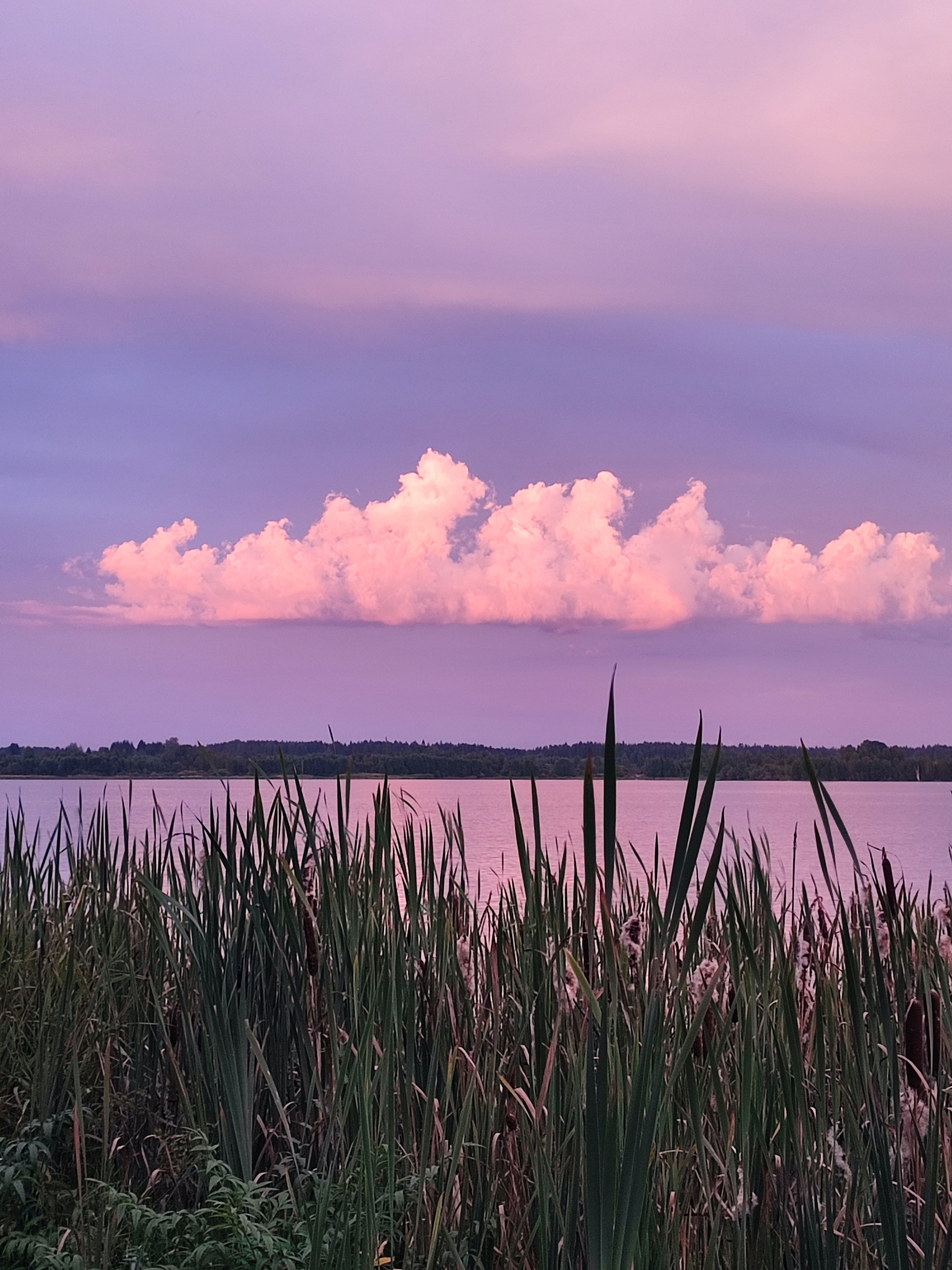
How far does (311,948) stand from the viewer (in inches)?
130

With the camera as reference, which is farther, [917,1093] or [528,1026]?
[528,1026]

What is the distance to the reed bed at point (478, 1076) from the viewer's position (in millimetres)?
2143

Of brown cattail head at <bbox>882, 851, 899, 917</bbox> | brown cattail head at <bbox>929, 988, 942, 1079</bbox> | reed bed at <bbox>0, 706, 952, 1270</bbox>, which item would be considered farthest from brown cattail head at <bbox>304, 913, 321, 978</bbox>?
brown cattail head at <bbox>929, 988, 942, 1079</bbox>

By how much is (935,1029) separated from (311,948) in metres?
1.77

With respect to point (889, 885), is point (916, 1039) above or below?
below

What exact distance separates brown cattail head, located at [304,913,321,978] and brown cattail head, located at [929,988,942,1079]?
64.6 inches

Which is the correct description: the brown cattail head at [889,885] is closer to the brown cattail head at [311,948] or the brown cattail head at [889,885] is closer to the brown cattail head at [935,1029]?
the brown cattail head at [935,1029]

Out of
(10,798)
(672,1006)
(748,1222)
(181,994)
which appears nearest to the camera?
(672,1006)

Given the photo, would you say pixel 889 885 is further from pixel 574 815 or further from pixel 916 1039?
pixel 574 815

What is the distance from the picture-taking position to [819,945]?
345 centimetres

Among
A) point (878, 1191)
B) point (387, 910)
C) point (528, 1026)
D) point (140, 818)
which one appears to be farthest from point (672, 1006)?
point (140, 818)

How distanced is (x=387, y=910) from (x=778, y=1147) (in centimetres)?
127

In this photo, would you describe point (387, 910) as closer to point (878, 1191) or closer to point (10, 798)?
point (878, 1191)

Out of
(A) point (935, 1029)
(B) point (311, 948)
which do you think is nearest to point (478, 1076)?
(B) point (311, 948)
